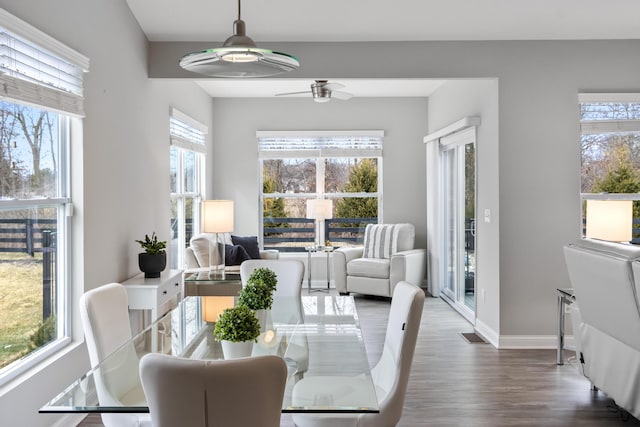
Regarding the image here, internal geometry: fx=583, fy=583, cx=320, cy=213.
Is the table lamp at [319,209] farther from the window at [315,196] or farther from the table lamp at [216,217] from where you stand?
the table lamp at [216,217]

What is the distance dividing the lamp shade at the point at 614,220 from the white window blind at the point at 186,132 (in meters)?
3.92

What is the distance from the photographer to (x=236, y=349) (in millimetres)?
2188

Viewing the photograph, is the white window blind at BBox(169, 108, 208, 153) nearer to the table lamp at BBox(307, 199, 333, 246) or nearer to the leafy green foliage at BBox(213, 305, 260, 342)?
the table lamp at BBox(307, 199, 333, 246)

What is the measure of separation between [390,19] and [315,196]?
157 inches

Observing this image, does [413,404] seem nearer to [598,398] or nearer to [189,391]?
[598,398]

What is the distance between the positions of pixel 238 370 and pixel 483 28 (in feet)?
13.4

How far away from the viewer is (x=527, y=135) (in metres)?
4.98

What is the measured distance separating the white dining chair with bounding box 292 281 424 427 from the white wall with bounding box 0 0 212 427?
1616 mm

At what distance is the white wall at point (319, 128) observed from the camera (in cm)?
807

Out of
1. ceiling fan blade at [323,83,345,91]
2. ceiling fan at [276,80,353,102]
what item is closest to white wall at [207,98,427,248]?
ceiling fan at [276,80,353,102]

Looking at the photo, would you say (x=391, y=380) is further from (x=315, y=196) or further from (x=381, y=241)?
(x=315, y=196)

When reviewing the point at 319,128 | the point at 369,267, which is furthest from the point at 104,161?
the point at 319,128

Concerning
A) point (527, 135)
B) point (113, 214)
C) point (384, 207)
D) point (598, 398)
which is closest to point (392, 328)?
point (598, 398)

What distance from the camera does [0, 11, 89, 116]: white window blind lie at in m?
2.78
